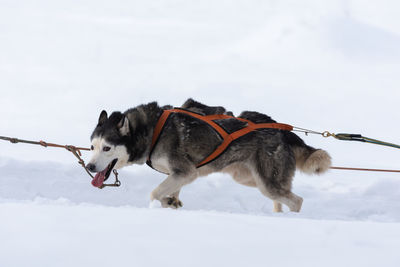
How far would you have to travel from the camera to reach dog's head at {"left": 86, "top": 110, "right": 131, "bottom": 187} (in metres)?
4.13

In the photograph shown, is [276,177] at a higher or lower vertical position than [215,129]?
lower

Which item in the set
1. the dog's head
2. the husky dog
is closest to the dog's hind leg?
the husky dog

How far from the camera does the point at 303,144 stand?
4758mm

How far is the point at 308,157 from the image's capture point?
4.67 meters

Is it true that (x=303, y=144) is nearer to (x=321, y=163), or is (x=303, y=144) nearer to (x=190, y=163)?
(x=321, y=163)

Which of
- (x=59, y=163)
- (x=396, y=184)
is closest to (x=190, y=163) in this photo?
(x=59, y=163)

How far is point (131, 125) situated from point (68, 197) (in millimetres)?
2583

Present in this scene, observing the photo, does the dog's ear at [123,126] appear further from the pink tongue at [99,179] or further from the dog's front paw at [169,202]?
the dog's front paw at [169,202]

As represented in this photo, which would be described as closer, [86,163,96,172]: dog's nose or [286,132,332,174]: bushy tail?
[86,163,96,172]: dog's nose

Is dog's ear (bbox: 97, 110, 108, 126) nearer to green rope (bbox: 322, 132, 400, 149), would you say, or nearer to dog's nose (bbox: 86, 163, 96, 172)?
dog's nose (bbox: 86, 163, 96, 172)

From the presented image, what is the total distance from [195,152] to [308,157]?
1197 millimetres

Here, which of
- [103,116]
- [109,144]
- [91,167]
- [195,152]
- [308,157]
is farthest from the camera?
[308,157]

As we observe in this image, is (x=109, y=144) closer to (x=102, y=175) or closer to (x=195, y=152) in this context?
(x=102, y=175)

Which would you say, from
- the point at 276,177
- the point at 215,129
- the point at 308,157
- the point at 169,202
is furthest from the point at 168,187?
the point at 308,157
